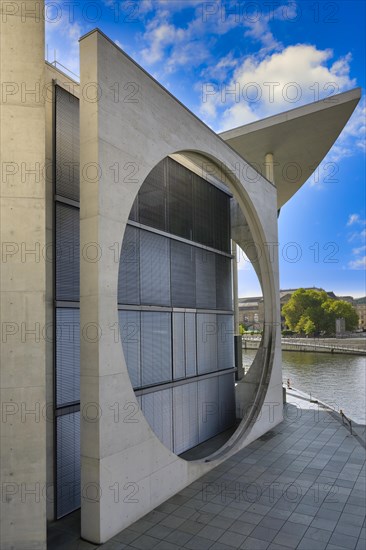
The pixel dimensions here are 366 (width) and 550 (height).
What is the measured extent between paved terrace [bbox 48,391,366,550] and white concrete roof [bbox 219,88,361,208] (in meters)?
9.88

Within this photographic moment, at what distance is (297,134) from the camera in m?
14.6

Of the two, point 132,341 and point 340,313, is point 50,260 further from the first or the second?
point 340,313

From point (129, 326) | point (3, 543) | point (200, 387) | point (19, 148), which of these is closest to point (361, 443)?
point (200, 387)

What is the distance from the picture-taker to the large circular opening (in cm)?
905

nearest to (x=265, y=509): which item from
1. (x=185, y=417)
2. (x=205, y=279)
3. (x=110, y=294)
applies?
(x=185, y=417)

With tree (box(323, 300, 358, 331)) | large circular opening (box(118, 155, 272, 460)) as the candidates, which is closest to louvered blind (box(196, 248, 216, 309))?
large circular opening (box(118, 155, 272, 460))

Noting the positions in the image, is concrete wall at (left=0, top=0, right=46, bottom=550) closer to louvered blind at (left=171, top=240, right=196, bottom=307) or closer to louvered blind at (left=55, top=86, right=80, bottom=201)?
louvered blind at (left=55, top=86, right=80, bottom=201)

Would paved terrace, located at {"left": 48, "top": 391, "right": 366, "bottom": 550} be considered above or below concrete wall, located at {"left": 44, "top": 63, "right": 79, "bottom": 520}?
below

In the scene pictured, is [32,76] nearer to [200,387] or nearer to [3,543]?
[3,543]

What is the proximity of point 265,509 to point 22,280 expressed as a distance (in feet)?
19.0

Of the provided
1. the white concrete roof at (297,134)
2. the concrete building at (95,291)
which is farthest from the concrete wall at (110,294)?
the white concrete roof at (297,134)

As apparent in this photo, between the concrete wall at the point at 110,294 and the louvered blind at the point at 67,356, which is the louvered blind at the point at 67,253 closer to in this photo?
the louvered blind at the point at 67,356

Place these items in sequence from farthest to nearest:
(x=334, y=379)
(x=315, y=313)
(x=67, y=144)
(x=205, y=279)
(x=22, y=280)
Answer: (x=315, y=313) < (x=334, y=379) < (x=205, y=279) < (x=67, y=144) < (x=22, y=280)

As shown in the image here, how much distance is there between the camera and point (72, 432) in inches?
290
